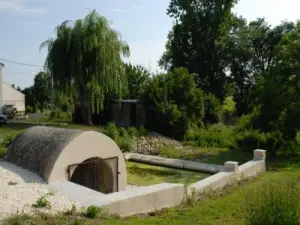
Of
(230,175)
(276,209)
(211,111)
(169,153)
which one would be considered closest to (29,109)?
(211,111)

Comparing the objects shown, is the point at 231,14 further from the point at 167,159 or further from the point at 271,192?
the point at 271,192

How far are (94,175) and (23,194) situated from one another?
3.27 m

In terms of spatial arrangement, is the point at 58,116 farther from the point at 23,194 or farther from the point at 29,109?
the point at 23,194

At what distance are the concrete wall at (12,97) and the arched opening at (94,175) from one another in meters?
37.8

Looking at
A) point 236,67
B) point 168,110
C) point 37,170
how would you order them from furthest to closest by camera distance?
1. point 236,67
2. point 168,110
3. point 37,170

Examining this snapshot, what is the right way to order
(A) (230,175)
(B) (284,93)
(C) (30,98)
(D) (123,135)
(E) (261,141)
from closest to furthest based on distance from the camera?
(A) (230,175), (B) (284,93), (E) (261,141), (D) (123,135), (C) (30,98)

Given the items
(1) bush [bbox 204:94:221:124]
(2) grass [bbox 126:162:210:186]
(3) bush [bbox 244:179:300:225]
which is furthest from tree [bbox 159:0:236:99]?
(3) bush [bbox 244:179:300:225]

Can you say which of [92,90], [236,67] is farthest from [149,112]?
[236,67]

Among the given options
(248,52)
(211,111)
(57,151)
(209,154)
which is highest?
(248,52)

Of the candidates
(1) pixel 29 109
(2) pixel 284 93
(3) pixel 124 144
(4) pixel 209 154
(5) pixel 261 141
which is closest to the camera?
(2) pixel 284 93

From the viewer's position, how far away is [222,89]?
36375 millimetres

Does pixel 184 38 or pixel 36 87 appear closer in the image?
pixel 184 38

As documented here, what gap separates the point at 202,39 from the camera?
3631 centimetres

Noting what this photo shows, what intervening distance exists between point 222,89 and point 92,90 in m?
16.6
